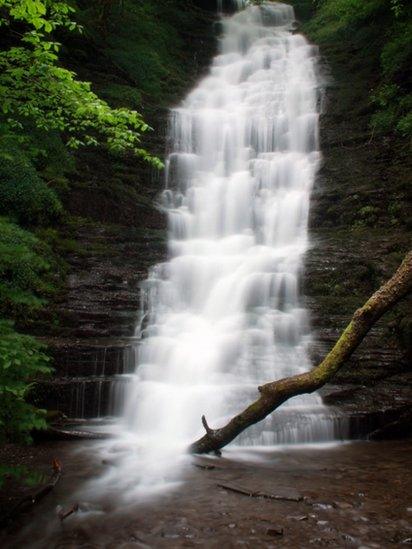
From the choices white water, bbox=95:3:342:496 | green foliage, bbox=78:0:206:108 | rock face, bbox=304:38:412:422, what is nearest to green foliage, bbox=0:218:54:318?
white water, bbox=95:3:342:496

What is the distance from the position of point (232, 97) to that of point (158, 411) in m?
14.0

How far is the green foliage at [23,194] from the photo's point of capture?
30.5 ft

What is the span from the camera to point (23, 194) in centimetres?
945

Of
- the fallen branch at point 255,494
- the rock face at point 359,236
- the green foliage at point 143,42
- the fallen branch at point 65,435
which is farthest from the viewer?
the green foliage at point 143,42

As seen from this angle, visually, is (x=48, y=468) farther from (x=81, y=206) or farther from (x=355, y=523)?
(x=81, y=206)

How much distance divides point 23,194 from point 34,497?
6.92 meters

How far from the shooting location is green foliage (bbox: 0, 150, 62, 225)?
9.30 m

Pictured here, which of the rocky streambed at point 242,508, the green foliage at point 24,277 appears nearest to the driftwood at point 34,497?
the rocky streambed at point 242,508

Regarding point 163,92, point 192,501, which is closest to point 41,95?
point 192,501

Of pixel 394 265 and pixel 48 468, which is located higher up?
pixel 394 265

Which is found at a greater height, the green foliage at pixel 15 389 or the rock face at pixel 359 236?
the rock face at pixel 359 236

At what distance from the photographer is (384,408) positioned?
20.8 ft

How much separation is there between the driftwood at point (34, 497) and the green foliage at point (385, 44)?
36.6ft

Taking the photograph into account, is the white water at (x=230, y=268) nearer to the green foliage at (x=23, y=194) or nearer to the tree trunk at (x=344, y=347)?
the tree trunk at (x=344, y=347)
